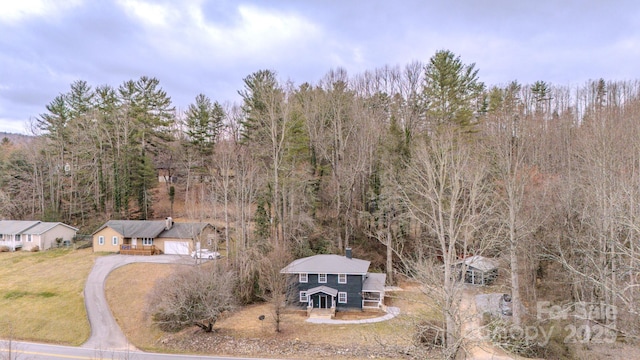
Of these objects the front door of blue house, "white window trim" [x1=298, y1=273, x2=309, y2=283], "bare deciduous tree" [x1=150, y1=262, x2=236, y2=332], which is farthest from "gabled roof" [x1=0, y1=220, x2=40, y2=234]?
the front door of blue house

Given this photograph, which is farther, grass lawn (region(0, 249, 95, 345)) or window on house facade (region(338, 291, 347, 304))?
window on house facade (region(338, 291, 347, 304))

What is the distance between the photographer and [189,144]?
4438 centimetres

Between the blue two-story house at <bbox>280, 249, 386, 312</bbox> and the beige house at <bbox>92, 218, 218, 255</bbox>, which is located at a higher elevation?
the beige house at <bbox>92, 218, 218, 255</bbox>

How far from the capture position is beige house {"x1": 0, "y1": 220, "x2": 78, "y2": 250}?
36.2 metres

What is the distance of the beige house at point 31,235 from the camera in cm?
3616

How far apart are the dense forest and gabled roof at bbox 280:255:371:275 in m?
2.48

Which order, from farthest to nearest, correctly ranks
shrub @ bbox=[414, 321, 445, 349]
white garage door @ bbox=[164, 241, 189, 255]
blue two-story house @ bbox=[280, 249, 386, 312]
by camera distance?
white garage door @ bbox=[164, 241, 189, 255] → blue two-story house @ bbox=[280, 249, 386, 312] → shrub @ bbox=[414, 321, 445, 349]

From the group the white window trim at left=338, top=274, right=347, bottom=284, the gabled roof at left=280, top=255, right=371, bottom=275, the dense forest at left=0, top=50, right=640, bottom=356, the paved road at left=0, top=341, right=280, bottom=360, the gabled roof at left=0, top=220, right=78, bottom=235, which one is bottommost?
the paved road at left=0, top=341, right=280, bottom=360

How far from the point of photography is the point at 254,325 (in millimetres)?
22531

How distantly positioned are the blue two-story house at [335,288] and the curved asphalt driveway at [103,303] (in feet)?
26.6

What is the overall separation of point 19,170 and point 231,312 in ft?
122

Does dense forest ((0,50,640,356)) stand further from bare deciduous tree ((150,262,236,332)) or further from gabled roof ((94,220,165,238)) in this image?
bare deciduous tree ((150,262,236,332))

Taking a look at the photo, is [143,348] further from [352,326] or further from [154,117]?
[154,117]

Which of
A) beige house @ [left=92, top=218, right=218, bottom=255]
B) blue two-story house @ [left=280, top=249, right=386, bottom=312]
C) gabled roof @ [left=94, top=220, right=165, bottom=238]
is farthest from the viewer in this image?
gabled roof @ [left=94, top=220, right=165, bottom=238]
